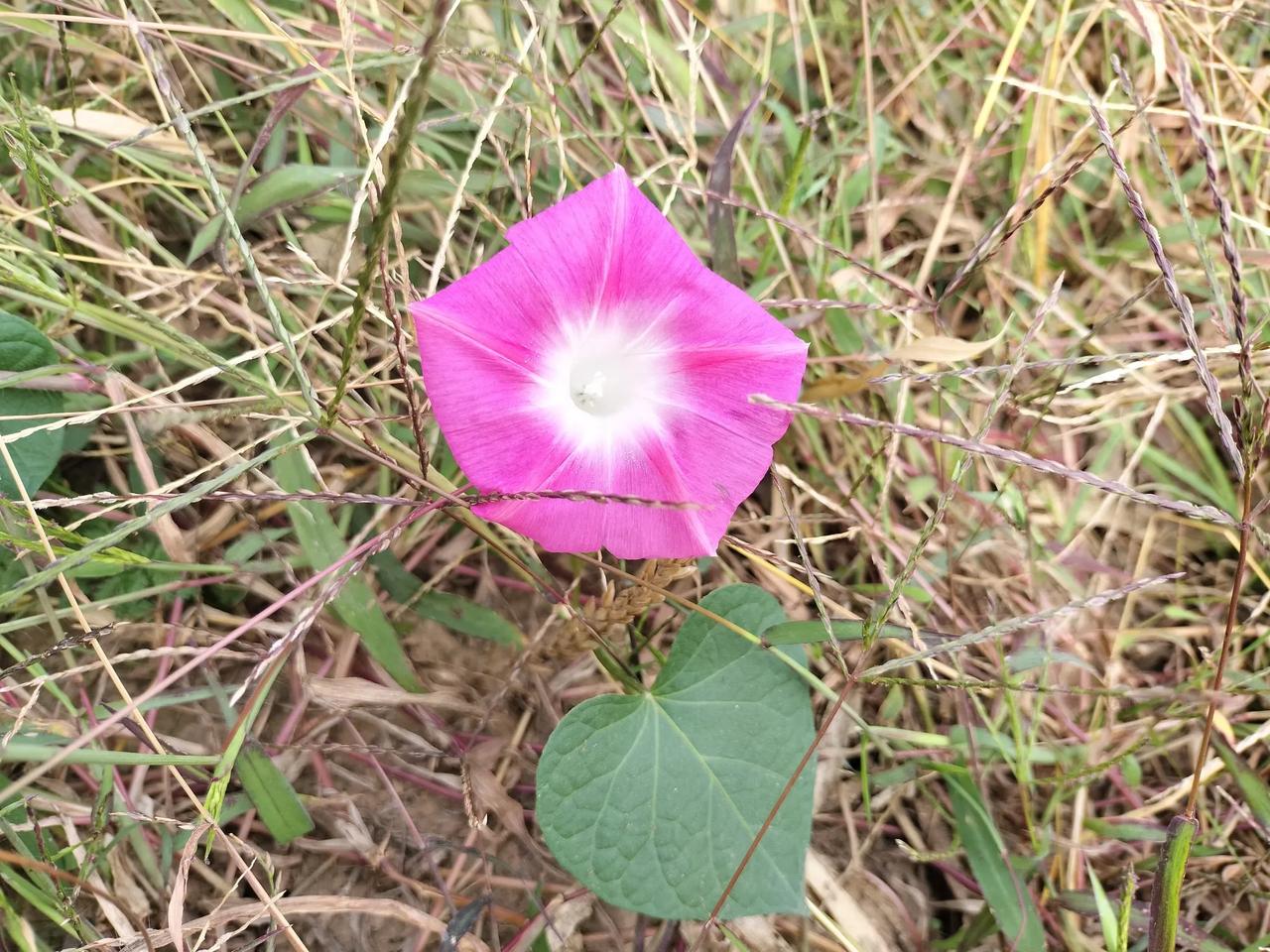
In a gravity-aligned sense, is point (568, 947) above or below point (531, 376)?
below

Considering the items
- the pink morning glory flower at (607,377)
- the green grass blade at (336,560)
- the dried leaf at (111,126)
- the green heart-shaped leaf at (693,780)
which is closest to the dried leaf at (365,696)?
the green grass blade at (336,560)

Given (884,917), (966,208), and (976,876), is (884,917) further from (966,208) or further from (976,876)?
(966,208)

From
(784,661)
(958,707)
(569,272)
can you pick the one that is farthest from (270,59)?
(958,707)

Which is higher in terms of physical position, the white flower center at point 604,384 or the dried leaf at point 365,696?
the white flower center at point 604,384

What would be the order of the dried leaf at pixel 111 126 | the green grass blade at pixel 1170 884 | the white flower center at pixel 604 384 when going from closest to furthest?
the green grass blade at pixel 1170 884 → the white flower center at pixel 604 384 → the dried leaf at pixel 111 126

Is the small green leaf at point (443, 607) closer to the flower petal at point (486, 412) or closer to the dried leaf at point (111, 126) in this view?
the flower petal at point (486, 412)

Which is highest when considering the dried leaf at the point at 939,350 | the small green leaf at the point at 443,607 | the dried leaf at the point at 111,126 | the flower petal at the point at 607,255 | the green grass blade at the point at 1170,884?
the dried leaf at the point at 111,126

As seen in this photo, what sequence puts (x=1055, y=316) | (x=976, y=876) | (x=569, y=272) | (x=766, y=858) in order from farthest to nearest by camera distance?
(x=1055, y=316)
(x=976, y=876)
(x=766, y=858)
(x=569, y=272)

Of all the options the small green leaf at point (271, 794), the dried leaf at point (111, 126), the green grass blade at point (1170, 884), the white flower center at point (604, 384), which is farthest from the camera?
the dried leaf at point (111, 126)
